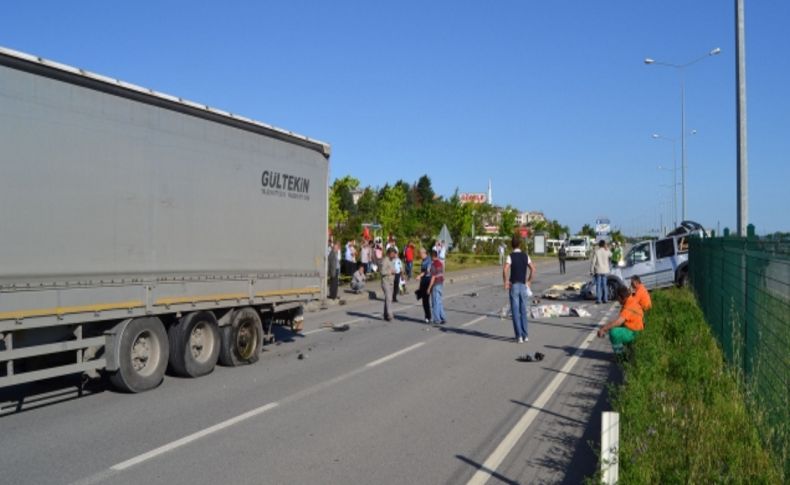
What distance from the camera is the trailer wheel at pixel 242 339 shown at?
39.0 ft

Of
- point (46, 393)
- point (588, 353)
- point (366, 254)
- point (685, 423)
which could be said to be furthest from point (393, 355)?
point (366, 254)

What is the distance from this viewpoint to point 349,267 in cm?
2952

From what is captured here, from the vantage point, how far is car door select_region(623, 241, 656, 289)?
A: 2569 centimetres

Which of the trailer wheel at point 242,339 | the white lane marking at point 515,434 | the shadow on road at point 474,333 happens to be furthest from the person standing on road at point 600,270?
the trailer wheel at point 242,339

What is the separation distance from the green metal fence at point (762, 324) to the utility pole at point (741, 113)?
2951 mm

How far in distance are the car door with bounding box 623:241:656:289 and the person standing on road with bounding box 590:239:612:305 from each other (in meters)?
1.91

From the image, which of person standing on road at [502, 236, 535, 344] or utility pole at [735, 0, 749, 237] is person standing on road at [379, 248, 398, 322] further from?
utility pole at [735, 0, 749, 237]

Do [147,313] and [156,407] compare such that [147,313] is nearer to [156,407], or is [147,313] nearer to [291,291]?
[156,407]

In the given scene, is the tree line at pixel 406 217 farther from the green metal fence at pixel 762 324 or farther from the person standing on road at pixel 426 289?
the green metal fence at pixel 762 324

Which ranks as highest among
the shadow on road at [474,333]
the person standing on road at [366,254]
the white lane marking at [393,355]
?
the person standing on road at [366,254]

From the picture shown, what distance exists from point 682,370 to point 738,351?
982mm

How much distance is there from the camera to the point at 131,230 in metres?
9.77

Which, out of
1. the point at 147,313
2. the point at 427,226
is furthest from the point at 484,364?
the point at 427,226

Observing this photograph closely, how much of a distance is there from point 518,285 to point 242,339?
5.54 m
